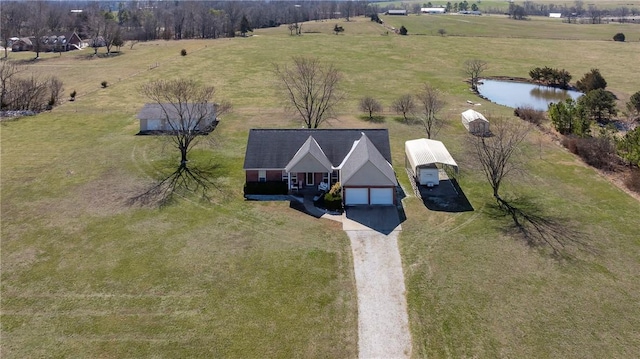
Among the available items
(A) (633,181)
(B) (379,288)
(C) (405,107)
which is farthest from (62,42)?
(A) (633,181)

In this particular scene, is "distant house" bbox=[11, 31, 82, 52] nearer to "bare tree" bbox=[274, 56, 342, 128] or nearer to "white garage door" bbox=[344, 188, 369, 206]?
"bare tree" bbox=[274, 56, 342, 128]

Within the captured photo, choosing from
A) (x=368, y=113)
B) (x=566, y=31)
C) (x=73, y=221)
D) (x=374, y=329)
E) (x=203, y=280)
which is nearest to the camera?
(x=374, y=329)

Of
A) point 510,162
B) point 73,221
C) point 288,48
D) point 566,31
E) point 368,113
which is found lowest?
point 73,221

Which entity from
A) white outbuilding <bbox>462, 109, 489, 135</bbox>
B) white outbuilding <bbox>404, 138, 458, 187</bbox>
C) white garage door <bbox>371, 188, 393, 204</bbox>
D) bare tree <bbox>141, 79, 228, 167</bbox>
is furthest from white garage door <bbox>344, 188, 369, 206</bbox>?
white outbuilding <bbox>462, 109, 489, 135</bbox>

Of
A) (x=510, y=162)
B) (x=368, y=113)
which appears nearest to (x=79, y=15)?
(x=368, y=113)

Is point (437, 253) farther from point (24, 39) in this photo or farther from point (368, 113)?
point (24, 39)

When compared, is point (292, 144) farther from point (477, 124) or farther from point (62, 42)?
point (62, 42)
